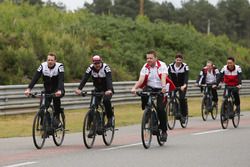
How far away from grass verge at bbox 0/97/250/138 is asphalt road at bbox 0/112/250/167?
6.26ft

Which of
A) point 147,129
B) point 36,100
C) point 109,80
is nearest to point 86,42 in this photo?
point 36,100

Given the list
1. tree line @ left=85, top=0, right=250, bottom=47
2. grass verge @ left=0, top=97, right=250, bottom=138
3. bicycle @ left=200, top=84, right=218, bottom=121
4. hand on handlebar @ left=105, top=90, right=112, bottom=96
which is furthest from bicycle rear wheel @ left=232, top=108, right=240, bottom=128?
tree line @ left=85, top=0, right=250, bottom=47

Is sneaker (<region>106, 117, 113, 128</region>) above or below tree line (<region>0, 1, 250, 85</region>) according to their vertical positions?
below

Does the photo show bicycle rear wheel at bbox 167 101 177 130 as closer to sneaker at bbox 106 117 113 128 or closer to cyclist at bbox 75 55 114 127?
sneaker at bbox 106 117 113 128

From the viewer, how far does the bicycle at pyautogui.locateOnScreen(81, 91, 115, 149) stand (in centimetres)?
1408

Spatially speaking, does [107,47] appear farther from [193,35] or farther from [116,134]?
[116,134]

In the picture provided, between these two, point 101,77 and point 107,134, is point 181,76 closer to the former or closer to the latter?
point 107,134

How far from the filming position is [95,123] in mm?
→ 14289

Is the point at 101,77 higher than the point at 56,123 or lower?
higher

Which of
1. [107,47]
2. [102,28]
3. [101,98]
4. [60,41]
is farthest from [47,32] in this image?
[101,98]

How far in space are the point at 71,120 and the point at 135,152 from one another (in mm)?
9416

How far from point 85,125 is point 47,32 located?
21.2 m

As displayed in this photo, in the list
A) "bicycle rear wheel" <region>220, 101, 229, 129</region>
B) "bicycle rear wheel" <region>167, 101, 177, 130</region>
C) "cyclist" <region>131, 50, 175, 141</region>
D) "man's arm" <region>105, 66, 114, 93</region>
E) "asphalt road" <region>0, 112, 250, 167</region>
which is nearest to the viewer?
"asphalt road" <region>0, 112, 250, 167</region>

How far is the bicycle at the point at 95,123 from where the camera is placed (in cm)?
1408
